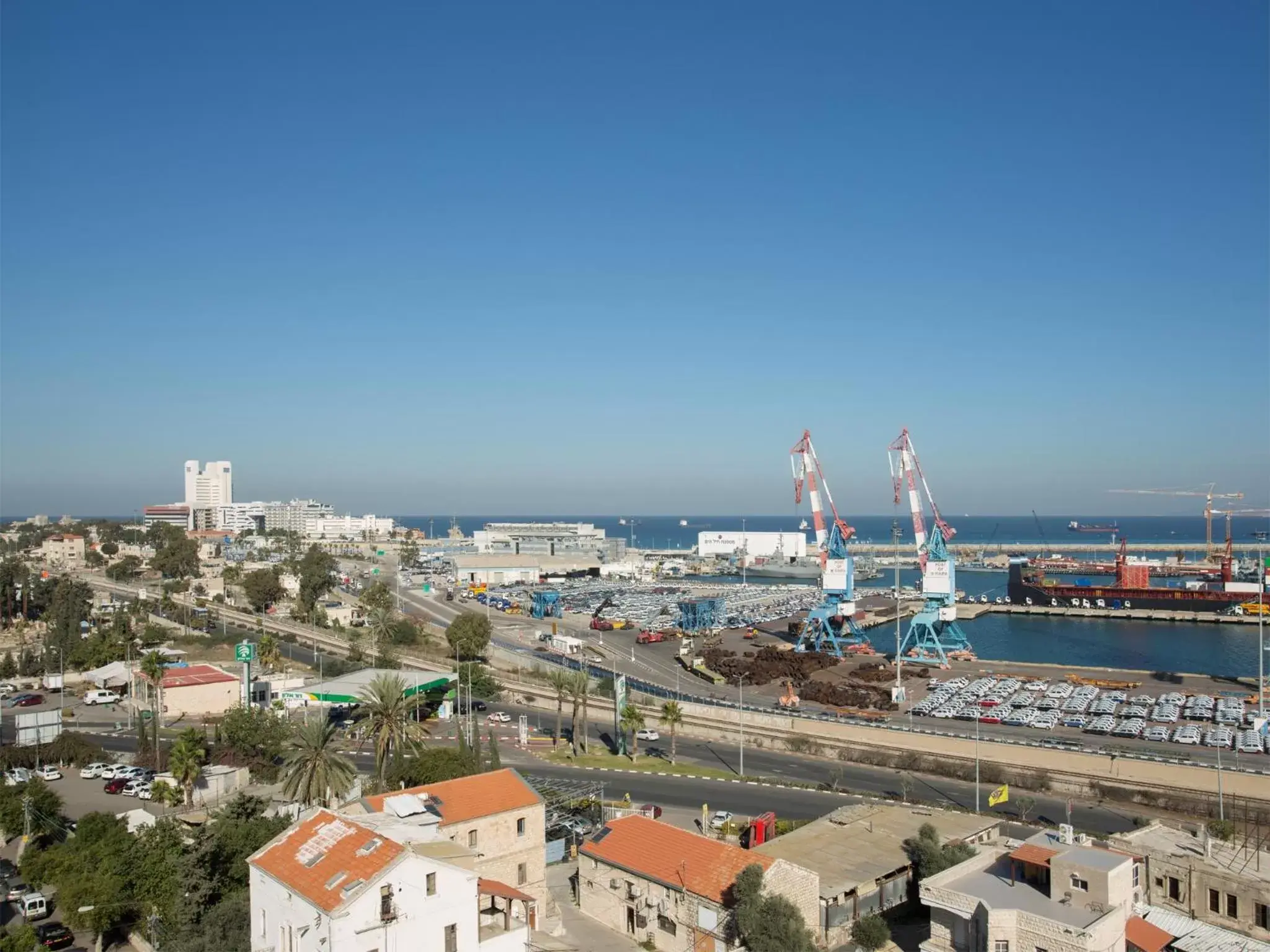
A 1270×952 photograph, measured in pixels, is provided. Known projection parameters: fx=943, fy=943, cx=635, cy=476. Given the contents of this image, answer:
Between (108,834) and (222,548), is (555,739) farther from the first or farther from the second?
(222,548)

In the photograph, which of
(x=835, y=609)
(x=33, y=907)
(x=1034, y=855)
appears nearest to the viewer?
(x=1034, y=855)

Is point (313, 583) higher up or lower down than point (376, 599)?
higher up

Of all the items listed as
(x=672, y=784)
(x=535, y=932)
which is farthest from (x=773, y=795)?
(x=535, y=932)

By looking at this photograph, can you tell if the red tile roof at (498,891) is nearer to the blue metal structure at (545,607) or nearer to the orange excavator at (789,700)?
the orange excavator at (789,700)

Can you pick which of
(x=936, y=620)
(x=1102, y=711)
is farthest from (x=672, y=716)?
(x=936, y=620)

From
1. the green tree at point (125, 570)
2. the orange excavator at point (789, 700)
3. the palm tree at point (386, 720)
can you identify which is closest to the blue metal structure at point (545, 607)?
the orange excavator at point (789, 700)

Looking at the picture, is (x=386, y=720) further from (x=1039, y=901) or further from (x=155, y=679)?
(x=155, y=679)
